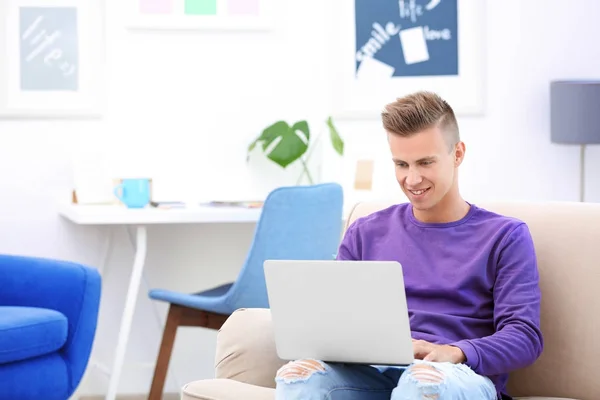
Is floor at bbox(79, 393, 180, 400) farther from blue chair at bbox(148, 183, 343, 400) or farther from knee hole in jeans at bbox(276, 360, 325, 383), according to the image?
knee hole in jeans at bbox(276, 360, 325, 383)

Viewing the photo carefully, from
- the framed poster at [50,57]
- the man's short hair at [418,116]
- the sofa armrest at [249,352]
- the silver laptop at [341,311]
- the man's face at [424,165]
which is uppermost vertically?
the framed poster at [50,57]

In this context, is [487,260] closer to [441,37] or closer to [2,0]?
[441,37]

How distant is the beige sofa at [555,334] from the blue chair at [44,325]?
82cm

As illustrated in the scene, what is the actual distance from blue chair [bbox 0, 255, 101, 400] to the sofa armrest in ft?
2.67

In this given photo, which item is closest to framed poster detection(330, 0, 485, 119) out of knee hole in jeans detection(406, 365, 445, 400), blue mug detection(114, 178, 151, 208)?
blue mug detection(114, 178, 151, 208)

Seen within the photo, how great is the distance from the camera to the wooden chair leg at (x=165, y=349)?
133 inches

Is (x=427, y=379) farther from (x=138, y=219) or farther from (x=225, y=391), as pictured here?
(x=138, y=219)

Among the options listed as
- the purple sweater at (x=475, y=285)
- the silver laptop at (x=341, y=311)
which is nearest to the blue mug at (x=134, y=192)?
the purple sweater at (x=475, y=285)

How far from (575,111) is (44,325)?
6.79 ft

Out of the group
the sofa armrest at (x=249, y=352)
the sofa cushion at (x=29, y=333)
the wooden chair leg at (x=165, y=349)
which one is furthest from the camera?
the wooden chair leg at (x=165, y=349)

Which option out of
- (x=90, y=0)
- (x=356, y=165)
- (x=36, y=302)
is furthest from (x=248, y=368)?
(x=90, y=0)

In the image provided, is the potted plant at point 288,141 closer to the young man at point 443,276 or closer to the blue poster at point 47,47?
the blue poster at point 47,47

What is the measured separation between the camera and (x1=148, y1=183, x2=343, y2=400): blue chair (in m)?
3.19

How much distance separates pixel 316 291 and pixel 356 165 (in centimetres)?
214
